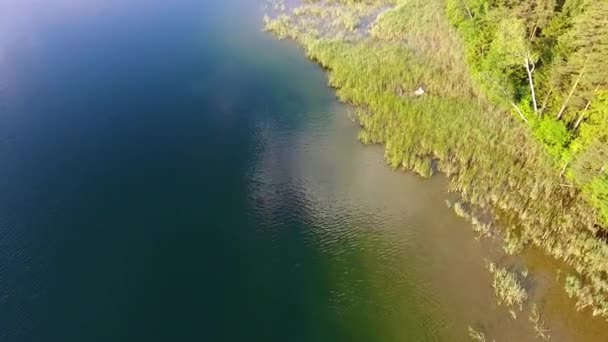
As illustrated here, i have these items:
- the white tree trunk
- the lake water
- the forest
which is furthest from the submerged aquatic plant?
the white tree trunk

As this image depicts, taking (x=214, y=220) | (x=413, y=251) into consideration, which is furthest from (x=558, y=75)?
(x=214, y=220)

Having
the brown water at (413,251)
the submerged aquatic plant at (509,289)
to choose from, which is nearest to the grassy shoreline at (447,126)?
the brown water at (413,251)

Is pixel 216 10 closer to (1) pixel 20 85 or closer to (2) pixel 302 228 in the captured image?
(1) pixel 20 85

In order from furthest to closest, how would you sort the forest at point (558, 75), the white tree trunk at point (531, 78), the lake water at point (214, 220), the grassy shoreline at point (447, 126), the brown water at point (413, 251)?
1. the white tree trunk at point (531, 78)
2. the forest at point (558, 75)
3. the grassy shoreline at point (447, 126)
4. the lake water at point (214, 220)
5. the brown water at point (413, 251)

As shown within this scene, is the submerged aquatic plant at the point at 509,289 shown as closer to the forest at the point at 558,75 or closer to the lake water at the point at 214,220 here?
the lake water at the point at 214,220

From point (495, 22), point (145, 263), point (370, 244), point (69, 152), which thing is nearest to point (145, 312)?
point (145, 263)

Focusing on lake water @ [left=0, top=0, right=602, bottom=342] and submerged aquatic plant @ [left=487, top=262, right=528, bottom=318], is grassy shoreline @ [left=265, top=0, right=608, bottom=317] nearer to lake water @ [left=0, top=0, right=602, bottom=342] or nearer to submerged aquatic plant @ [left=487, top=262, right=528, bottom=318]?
lake water @ [left=0, top=0, right=602, bottom=342]

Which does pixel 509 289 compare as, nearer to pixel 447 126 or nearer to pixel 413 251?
pixel 413 251
